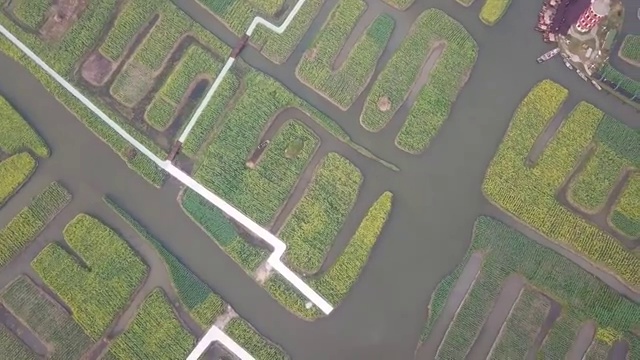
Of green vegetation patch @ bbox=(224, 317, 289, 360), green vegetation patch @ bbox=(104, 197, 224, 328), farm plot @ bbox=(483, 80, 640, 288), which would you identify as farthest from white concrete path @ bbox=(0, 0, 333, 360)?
farm plot @ bbox=(483, 80, 640, 288)

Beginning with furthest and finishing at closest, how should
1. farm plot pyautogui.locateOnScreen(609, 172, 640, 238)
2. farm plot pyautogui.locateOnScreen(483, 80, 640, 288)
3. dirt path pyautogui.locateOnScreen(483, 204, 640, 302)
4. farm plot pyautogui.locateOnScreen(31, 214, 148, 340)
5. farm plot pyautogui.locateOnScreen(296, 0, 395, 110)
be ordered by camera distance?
farm plot pyautogui.locateOnScreen(296, 0, 395, 110) < farm plot pyautogui.locateOnScreen(609, 172, 640, 238) < farm plot pyautogui.locateOnScreen(483, 80, 640, 288) < dirt path pyautogui.locateOnScreen(483, 204, 640, 302) < farm plot pyautogui.locateOnScreen(31, 214, 148, 340)

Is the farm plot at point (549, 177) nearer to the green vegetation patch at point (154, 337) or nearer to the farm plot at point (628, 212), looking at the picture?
the farm plot at point (628, 212)

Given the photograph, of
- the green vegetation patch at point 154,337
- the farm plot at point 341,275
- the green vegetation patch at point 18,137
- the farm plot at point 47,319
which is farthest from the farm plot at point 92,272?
the farm plot at point 341,275

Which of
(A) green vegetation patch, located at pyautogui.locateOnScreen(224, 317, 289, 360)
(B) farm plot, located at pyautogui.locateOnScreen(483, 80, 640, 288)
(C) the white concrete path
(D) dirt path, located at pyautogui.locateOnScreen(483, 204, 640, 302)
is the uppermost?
(B) farm plot, located at pyautogui.locateOnScreen(483, 80, 640, 288)

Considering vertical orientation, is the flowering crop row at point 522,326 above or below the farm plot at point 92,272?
above

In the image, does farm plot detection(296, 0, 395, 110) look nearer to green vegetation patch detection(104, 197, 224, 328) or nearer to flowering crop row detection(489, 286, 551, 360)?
green vegetation patch detection(104, 197, 224, 328)

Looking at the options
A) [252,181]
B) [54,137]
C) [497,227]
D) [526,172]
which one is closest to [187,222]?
[252,181]
